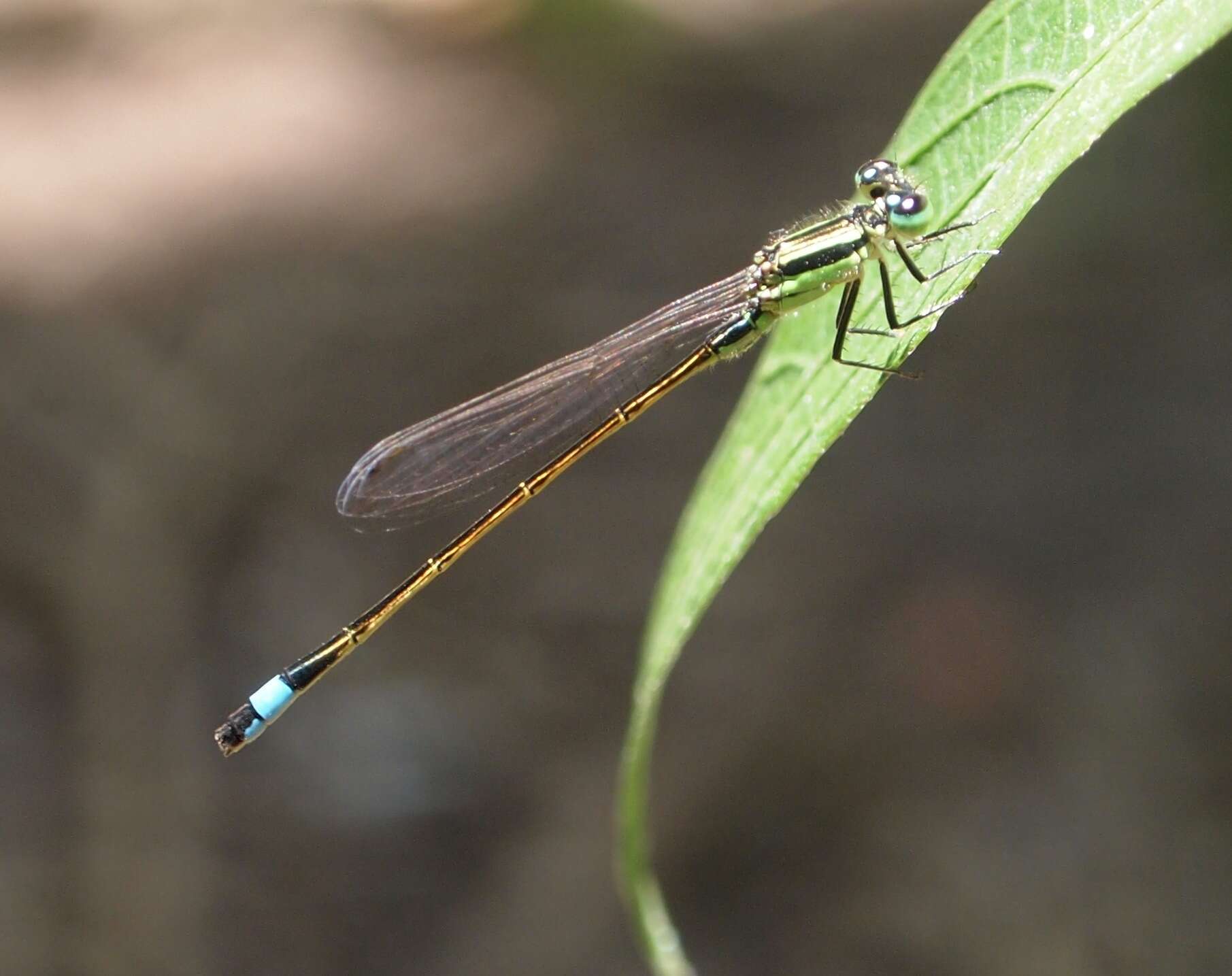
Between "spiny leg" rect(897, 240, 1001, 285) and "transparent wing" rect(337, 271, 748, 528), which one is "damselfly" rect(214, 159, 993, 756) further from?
"spiny leg" rect(897, 240, 1001, 285)

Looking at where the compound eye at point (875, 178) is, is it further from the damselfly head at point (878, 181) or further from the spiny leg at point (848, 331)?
the spiny leg at point (848, 331)

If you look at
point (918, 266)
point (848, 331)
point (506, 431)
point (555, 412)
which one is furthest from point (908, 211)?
point (506, 431)

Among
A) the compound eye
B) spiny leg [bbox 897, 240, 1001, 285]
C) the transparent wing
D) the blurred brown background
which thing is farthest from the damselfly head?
the blurred brown background

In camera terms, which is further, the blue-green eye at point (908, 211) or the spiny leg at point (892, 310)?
the blue-green eye at point (908, 211)

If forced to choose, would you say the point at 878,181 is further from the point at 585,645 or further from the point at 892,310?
the point at 585,645

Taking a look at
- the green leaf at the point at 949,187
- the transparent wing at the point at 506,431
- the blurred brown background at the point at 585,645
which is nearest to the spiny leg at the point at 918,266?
the green leaf at the point at 949,187
